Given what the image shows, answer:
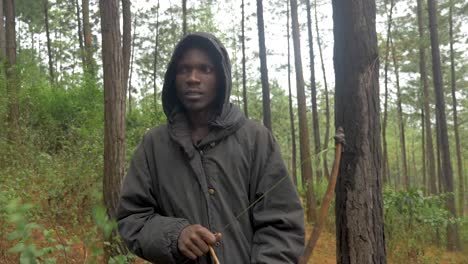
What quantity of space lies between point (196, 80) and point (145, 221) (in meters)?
0.65

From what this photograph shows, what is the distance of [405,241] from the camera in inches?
323

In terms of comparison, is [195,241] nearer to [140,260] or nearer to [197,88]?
[197,88]

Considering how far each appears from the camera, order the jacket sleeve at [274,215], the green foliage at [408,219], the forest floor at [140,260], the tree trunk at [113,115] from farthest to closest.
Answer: the green foliage at [408,219] < the tree trunk at [113,115] < the forest floor at [140,260] < the jacket sleeve at [274,215]

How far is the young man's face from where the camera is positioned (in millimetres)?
1754

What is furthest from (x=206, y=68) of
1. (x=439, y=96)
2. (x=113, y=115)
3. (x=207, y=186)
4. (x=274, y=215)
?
(x=439, y=96)

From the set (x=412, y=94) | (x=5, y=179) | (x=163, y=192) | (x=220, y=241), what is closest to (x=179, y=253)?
(x=220, y=241)

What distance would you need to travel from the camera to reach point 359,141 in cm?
275

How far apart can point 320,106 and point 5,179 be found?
28360mm

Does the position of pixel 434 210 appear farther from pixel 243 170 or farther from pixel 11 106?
pixel 11 106

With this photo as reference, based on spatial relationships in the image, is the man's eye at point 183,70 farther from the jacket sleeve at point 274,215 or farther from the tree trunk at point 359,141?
the tree trunk at point 359,141

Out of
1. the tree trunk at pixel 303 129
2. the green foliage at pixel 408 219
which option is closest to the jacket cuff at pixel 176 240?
the green foliage at pixel 408 219

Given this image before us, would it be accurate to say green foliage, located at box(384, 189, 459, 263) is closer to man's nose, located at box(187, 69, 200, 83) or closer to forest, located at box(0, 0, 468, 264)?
forest, located at box(0, 0, 468, 264)

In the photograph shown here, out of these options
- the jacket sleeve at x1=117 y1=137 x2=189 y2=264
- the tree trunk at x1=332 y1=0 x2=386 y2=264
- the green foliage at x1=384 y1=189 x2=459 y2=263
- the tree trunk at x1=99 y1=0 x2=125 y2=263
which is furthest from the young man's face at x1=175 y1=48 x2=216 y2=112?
the green foliage at x1=384 y1=189 x2=459 y2=263

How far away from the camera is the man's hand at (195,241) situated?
144 centimetres
